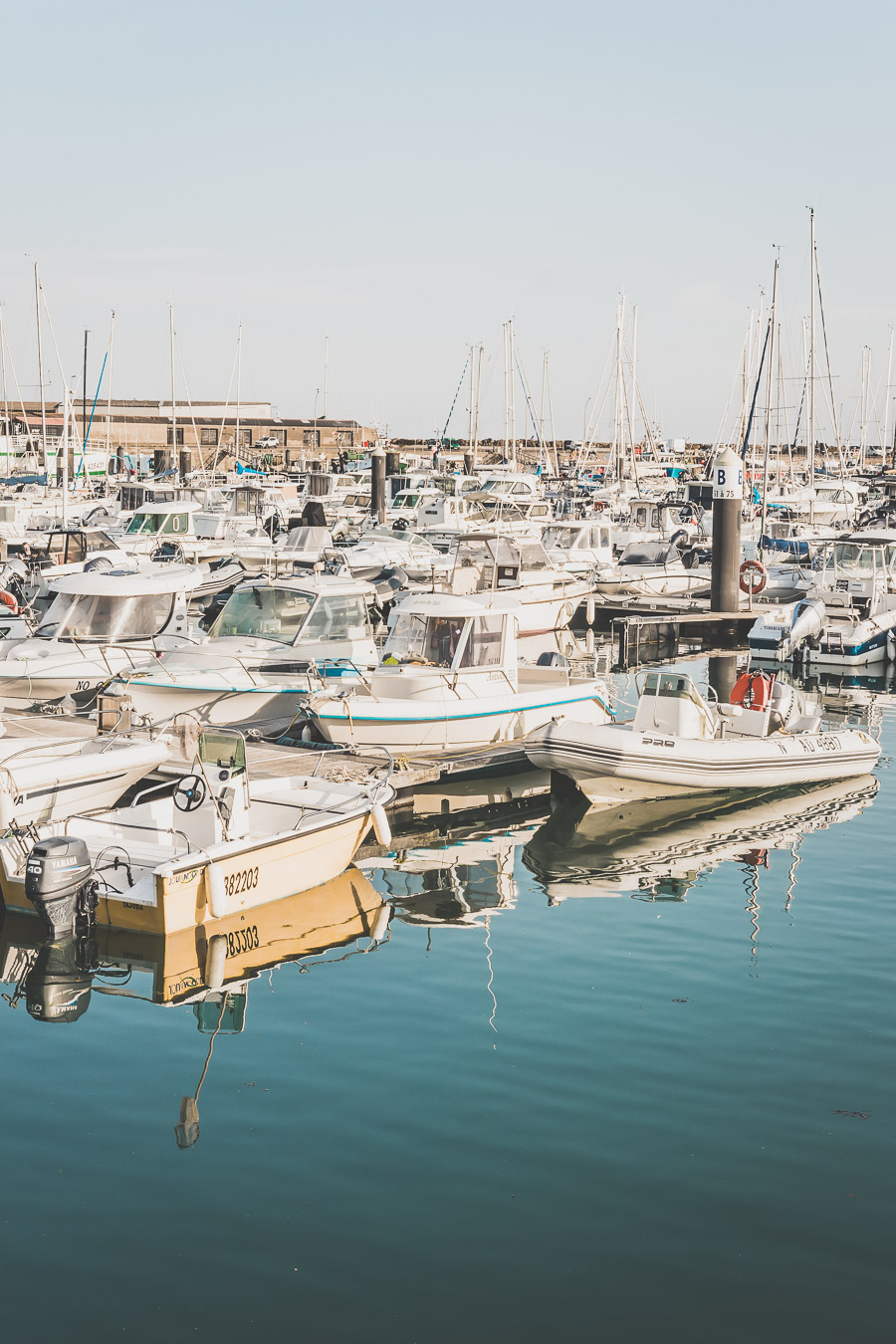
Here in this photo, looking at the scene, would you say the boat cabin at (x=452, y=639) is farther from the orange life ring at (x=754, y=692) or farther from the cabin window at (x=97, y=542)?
the cabin window at (x=97, y=542)

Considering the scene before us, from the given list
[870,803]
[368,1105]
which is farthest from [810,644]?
[368,1105]

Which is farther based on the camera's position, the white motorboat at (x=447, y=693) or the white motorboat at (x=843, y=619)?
the white motorboat at (x=843, y=619)

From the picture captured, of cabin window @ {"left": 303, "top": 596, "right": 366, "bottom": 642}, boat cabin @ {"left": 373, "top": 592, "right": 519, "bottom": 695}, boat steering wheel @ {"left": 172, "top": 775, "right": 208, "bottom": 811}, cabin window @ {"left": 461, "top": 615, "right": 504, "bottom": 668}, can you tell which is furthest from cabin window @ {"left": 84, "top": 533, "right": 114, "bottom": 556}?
boat steering wheel @ {"left": 172, "top": 775, "right": 208, "bottom": 811}

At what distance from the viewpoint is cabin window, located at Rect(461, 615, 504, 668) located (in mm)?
18484

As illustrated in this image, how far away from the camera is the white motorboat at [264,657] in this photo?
727 inches

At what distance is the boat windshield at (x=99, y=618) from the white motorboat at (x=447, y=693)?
4468 millimetres

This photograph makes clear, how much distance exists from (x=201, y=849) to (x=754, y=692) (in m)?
10.0

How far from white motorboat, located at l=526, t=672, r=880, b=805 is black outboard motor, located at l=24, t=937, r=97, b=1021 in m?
6.69

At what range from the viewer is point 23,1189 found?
26.2ft

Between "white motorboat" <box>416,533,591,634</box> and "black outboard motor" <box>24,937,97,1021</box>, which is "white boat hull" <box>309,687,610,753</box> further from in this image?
"white motorboat" <box>416,533,591,634</box>

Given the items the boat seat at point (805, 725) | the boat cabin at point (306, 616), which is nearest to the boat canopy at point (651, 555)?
the boat seat at point (805, 725)

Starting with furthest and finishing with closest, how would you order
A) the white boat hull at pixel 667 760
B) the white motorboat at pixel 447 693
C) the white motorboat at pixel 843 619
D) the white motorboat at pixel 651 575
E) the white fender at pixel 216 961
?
the white motorboat at pixel 651 575 → the white motorboat at pixel 843 619 → the white motorboat at pixel 447 693 → the white boat hull at pixel 667 760 → the white fender at pixel 216 961

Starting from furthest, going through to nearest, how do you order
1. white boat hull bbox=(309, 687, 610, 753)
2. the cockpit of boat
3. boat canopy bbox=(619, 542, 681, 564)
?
boat canopy bbox=(619, 542, 681, 564)
the cockpit of boat
white boat hull bbox=(309, 687, 610, 753)

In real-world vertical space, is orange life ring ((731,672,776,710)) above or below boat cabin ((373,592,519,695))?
below
